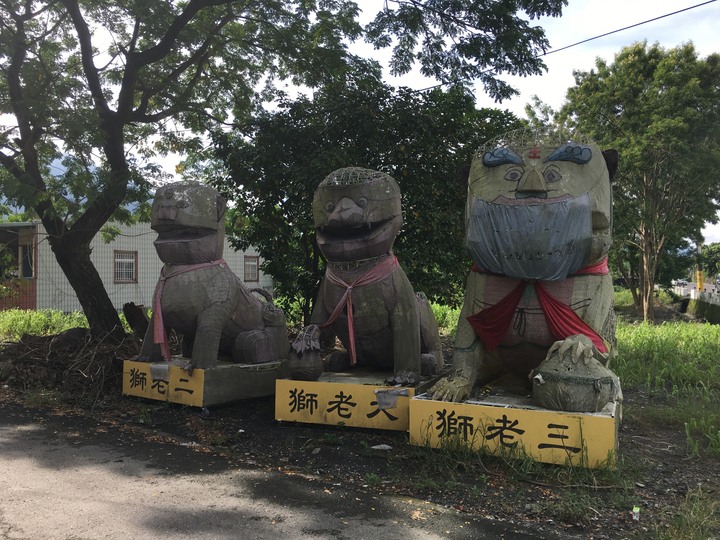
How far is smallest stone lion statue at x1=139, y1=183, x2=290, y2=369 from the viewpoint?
514 centimetres

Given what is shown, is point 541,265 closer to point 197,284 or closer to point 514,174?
point 514,174

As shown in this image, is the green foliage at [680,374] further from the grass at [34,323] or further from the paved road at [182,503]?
the grass at [34,323]

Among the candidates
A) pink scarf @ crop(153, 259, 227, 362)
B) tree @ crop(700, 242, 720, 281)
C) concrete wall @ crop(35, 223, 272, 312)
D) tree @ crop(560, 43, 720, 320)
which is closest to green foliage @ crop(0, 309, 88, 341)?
concrete wall @ crop(35, 223, 272, 312)

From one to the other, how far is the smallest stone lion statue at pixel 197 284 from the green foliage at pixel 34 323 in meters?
5.66

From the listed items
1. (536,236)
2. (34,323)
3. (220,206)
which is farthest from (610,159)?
(34,323)

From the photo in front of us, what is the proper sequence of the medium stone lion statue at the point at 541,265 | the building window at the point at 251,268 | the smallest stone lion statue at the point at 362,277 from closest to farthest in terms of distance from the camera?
the medium stone lion statue at the point at 541,265
the smallest stone lion statue at the point at 362,277
the building window at the point at 251,268

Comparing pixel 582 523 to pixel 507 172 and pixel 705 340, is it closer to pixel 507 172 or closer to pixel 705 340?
pixel 507 172

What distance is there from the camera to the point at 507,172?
12.6 ft

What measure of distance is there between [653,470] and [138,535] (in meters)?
3.20

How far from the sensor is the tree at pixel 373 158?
6.41m

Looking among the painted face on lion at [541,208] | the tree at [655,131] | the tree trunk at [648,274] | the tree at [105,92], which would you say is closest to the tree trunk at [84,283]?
the tree at [105,92]

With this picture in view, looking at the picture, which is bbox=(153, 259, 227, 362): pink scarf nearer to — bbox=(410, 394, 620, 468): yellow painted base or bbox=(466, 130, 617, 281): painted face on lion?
bbox=(410, 394, 620, 468): yellow painted base

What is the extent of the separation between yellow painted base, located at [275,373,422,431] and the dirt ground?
0.12m

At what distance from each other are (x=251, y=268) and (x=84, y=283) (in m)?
14.2
